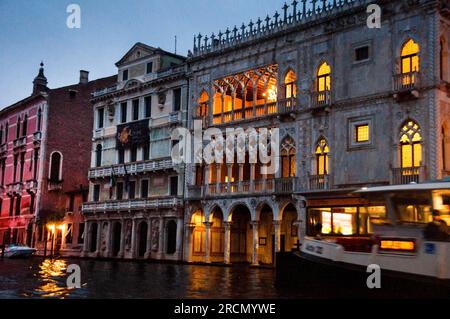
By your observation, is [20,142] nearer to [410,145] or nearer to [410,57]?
[410,57]

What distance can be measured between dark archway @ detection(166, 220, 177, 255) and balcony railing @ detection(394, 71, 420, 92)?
16.8m

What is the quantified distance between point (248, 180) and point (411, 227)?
20.7m

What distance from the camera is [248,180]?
33.7 m

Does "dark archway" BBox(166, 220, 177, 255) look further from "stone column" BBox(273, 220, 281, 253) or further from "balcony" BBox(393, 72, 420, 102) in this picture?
"balcony" BBox(393, 72, 420, 102)

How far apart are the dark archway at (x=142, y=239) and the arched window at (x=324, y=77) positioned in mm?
15743

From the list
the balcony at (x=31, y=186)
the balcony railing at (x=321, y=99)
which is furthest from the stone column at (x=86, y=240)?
the balcony railing at (x=321, y=99)

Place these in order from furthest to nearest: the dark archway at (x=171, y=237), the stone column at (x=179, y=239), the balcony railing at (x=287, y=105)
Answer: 1. the dark archway at (x=171, y=237)
2. the stone column at (x=179, y=239)
3. the balcony railing at (x=287, y=105)

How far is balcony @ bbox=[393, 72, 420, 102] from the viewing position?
86.9 feet

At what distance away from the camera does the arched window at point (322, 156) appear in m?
30.0

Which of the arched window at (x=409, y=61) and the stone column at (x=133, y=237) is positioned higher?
the arched window at (x=409, y=61)

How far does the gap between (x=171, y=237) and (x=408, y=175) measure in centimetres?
1689

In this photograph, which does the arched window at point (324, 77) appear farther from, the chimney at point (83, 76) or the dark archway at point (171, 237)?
the chimney at point (83, 76)
